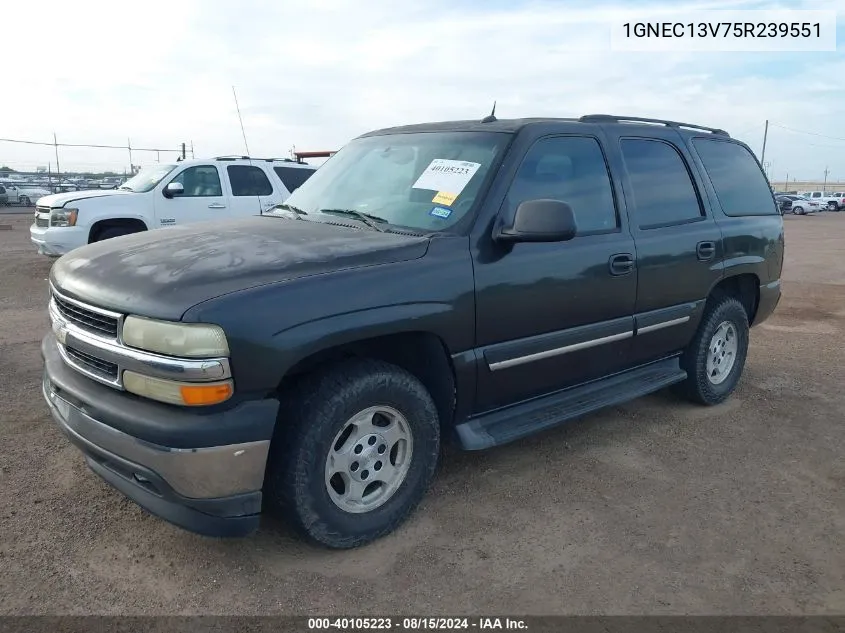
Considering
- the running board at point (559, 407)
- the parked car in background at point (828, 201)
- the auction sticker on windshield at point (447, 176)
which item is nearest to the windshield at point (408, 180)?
the auction sticker on windshield at point (447, 176)

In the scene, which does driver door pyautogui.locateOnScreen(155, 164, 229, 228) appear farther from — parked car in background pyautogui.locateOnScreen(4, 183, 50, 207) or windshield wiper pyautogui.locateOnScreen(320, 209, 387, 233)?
parked car in background pyautogui.locateOnScreen(4, 183, 50, 207)

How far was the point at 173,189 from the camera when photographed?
9461mm

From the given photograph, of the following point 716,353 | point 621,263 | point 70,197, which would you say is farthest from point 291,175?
point 621,263

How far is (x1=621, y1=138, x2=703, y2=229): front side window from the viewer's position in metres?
4.11

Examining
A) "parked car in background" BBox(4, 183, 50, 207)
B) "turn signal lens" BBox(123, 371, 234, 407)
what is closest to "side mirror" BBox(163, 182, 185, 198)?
"turn signal lens" BBox(123, 371, 234, 407)

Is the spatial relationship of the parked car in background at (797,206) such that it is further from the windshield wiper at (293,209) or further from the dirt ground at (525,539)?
the windshield wiper at (293,209)

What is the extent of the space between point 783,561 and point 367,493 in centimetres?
187

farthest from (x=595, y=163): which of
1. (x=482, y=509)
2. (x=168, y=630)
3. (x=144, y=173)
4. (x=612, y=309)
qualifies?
(x=144, y=173)

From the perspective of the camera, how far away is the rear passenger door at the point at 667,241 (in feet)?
13.3

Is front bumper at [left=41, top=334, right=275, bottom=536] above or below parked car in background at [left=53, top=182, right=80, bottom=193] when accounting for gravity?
below

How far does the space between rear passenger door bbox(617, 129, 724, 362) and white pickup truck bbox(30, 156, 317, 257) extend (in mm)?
6176

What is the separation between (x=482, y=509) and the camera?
11.0ft

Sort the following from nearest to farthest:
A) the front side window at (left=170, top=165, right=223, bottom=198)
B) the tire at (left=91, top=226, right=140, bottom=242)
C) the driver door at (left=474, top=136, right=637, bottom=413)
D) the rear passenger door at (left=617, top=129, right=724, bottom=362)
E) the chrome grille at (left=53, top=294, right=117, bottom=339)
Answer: the chrome grille at (left=53, top=294, right=117, bottom=339)
the driver door at (left=474, top=136, right=637, bottom=413)
the rear passenger door at (left=617, top=129, right=724, bottom=362)
the tire at (left=91, top=226, right=140, bottom=242)
the front side window at (left=170, top=165, right=223, bottom=198)

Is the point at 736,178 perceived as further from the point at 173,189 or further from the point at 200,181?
the point at 200,181
